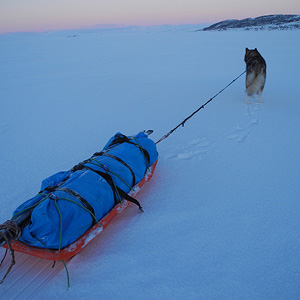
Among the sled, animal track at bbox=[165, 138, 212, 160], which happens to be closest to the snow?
animal track at bbox=[165, 138, 212, 160]

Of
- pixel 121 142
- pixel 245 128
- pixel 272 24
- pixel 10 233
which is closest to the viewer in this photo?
pixel 10 233

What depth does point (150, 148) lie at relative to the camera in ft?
9.84

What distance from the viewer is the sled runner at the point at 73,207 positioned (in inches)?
72.9

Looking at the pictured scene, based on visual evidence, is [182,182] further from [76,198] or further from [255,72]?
[255,72]

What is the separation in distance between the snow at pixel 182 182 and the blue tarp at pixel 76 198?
1.01 ft

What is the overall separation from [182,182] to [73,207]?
1503 mm

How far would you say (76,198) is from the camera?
204cm

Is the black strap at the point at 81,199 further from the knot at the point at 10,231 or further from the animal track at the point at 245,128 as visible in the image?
the animal track at the point at 245,128

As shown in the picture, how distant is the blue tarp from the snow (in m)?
0.31

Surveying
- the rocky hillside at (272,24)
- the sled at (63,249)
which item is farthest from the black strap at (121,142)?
the rocky hillside at (272,24)

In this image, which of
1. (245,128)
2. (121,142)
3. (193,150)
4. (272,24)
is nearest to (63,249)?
(121,142)

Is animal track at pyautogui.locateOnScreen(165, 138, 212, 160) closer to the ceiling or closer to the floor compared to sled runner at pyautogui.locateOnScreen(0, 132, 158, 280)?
closer to the floor

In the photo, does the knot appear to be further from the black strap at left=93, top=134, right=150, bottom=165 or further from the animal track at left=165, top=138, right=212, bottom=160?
the animal track at left=165, top=138, right=212, bottom=160

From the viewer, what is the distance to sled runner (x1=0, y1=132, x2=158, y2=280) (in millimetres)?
1851
